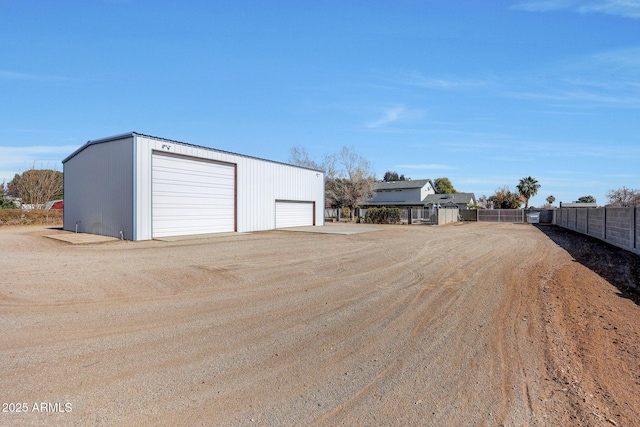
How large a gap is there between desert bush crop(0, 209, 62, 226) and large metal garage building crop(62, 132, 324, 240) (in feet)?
30.2

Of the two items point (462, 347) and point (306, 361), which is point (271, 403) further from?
point (462, 347)

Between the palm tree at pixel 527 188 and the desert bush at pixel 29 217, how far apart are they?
212ft

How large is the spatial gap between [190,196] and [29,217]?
66.5ft

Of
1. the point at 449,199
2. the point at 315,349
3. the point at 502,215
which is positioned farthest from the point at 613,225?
the point at 449,199

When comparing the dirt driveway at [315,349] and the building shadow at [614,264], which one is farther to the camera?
the building shadow at [614,264]

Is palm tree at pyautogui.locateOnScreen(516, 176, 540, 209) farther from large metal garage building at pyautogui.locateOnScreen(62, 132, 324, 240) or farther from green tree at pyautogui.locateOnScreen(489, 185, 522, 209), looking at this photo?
large metal garage building at pyautogui.locateOnScreen(62, 132, 324, 240)

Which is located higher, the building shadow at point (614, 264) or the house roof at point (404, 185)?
the house roof at point (404, 185)

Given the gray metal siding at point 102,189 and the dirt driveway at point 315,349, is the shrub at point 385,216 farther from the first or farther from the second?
the dirt driveway at point 315,349

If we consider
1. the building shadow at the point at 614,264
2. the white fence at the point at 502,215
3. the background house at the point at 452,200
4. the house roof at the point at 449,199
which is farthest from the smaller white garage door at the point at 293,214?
the house roof at the point at 449,199

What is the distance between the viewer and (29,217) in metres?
30.5

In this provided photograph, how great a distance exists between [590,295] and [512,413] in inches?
229

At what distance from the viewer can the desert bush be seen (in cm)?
2906

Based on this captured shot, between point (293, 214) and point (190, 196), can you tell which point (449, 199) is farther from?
point (190, 196)

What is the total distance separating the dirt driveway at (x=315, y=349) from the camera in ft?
10.2
